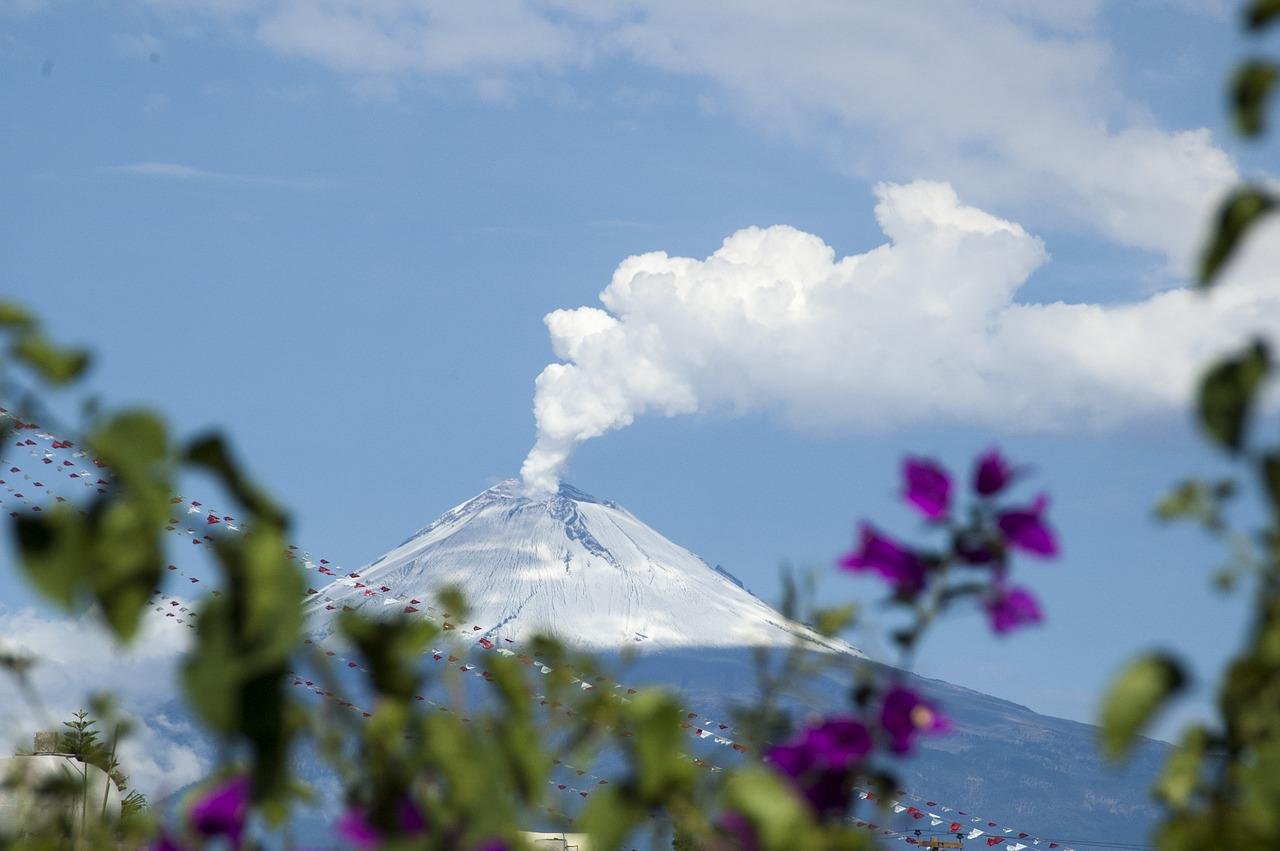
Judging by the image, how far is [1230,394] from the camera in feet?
3.94

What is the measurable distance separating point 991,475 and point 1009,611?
0.15 meters

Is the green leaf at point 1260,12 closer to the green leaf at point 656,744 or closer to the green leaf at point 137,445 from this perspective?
the green leaf at point 656,744

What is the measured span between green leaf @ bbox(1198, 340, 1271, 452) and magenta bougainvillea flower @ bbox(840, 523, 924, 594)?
389 mm

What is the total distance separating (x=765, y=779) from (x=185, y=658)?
0.45 m

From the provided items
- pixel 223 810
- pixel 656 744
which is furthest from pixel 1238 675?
pixel 223 810

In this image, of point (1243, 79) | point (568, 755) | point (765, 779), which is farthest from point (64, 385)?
point (1243, 79)

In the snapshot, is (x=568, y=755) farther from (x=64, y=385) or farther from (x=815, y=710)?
(x=64, y=385)

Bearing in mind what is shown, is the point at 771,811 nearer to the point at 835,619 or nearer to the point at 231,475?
the point at 231,475

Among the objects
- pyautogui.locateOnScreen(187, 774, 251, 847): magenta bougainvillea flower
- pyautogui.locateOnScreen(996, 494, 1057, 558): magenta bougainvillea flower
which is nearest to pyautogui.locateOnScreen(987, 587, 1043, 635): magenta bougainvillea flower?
pyautogui.locateOnScreen(996, 494, 1057, 558): magenta bougainvillea flower

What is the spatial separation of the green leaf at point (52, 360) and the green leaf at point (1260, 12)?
1067 mm

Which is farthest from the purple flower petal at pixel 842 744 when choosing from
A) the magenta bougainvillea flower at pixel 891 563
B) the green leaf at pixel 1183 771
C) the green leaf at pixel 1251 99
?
the green leaf at pixel 1251 99

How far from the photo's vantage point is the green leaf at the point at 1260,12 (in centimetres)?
123

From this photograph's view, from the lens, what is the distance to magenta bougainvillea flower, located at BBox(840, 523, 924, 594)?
1.51 metres

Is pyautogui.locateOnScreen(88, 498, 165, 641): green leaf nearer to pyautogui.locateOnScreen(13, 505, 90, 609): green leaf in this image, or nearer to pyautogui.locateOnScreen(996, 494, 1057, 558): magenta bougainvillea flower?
pyautogui.locateOnScreen(13, 505, 90, 609): green leaf
